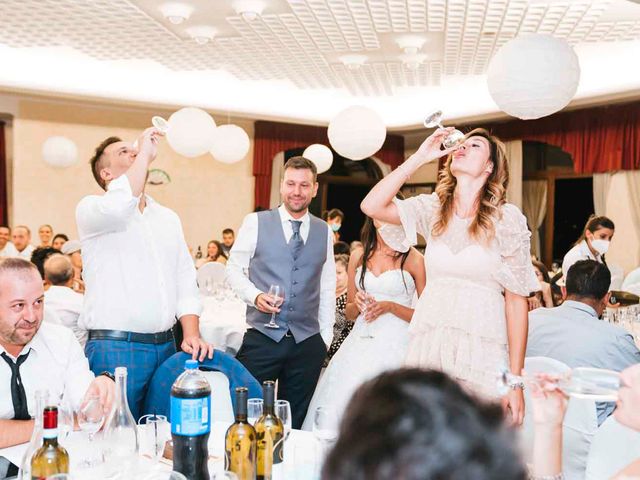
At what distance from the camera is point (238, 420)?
161 centimetres

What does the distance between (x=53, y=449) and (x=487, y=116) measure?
8.54 m

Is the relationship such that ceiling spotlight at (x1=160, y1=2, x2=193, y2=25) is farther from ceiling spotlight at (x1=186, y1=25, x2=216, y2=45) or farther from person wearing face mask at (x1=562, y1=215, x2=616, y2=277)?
person wearing face mask at (x1=562, y1=215, x2=616, y2=277)

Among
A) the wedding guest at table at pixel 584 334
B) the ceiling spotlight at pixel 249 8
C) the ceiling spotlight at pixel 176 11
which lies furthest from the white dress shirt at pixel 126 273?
the ceiling spotlight at pixel 176 11

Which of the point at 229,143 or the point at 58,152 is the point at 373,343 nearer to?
the point at 229,143

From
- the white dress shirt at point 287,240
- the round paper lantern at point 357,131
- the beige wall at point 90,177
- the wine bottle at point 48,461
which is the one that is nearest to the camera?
the wine bottle at point 48,461

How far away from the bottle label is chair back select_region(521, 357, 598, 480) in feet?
4.35

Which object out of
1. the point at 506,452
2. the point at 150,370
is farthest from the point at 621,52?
the point at 506,452

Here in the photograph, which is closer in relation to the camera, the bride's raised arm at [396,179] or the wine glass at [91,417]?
the wine glass at [91,417]

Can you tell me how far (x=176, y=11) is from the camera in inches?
209

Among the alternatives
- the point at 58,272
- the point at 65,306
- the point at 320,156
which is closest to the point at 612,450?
the point at 65,306

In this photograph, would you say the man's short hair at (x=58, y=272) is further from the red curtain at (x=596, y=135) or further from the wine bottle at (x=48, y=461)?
the red curtain at (x=596, y=135)

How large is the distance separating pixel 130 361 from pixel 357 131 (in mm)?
3776

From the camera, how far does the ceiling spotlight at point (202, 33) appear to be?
584cm

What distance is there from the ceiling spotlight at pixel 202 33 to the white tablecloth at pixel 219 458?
458 cm
